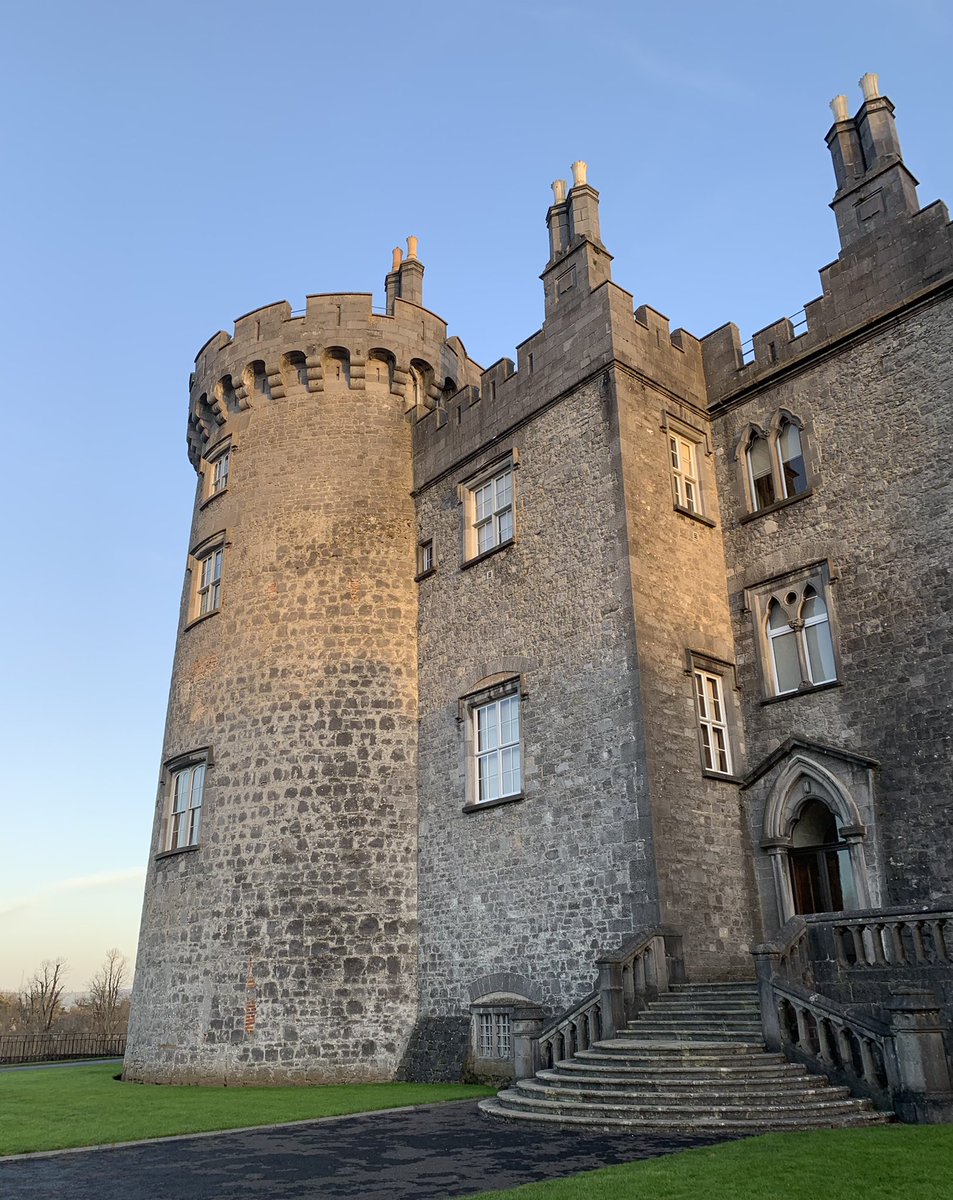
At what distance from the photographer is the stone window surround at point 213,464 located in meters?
21.8

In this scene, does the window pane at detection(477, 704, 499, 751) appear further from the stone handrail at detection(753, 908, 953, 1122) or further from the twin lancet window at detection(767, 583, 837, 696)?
the stone handrail at detection(753, 908, 953, 1122)

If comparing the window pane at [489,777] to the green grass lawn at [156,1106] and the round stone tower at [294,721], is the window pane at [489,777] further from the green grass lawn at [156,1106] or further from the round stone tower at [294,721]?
the green grass lawn at [156,1106]

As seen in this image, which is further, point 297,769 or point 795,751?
point 297,769

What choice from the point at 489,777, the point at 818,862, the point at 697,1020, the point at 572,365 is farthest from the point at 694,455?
the point at 697,1020

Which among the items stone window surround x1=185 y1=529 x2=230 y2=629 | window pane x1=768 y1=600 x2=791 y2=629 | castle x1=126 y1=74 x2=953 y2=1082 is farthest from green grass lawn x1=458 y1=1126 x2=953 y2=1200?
stone window surround x1=185 y1=529 x2=230 y2=629

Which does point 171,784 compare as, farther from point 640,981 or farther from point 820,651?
point 820,651

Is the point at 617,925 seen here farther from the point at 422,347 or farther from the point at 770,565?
the point at 422,347

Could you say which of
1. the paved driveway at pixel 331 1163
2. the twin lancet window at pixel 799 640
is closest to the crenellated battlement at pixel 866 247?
the twin lancet window at pixel 799 640

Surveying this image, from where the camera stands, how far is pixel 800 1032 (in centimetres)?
1032

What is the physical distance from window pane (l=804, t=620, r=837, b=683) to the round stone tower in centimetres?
753

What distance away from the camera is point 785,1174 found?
674cm

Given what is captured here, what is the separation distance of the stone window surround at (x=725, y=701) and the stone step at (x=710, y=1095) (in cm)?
551

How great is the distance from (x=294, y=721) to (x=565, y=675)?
A: 5.54 metres

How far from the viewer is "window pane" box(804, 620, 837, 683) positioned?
15219 mm
